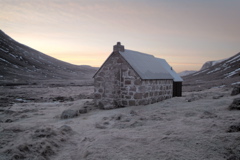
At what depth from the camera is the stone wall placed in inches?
566

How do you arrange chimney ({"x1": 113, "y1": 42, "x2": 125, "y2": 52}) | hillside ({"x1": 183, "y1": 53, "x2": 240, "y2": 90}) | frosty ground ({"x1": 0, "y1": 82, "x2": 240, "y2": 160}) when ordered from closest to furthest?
frosty ground ({"x1": 0, "y1": 82, "x2": 240, "y2": 160})
chimney ({"x1": 113, "y1": 42, "x2": 125, "y2": 52})
hillside ({"x1": 183, "y1": 53, "x2": 240, "y2": 90})

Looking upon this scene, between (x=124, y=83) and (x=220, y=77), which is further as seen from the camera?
(x=220, y=77)

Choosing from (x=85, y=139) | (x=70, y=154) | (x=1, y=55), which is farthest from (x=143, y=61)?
(x=1, y=55)

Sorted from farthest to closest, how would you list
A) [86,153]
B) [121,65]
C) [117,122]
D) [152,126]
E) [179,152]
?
[121,65] < [117,122] < [152,126] < [86,153] < [179,152]

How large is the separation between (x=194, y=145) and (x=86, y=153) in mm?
3261

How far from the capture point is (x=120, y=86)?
1502cm

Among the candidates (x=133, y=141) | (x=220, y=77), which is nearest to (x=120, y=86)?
(x=133, y=141)

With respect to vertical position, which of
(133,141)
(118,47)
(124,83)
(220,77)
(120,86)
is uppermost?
(118,47)

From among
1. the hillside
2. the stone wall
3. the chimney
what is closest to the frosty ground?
the stone wall

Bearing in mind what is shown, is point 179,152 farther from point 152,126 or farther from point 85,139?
point 85,139

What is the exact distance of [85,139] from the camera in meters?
7.66

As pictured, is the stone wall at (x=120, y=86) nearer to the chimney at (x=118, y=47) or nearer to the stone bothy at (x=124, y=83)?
the stone bothy at (x=124, y=83)

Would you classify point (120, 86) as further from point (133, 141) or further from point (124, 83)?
point (133, 141)

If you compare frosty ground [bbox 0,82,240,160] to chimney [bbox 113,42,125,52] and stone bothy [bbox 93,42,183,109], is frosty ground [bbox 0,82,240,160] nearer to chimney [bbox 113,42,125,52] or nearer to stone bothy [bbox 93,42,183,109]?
stone bothy [bbox 93,42,183,109]
